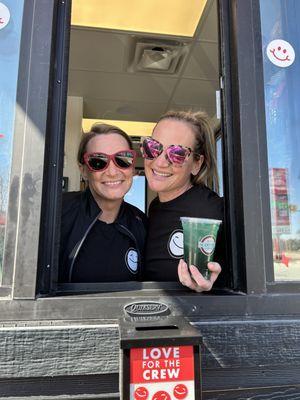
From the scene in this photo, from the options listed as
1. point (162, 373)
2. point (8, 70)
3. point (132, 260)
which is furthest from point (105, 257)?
point (162, 373)

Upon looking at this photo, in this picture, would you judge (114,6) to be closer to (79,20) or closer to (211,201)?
(79,20)

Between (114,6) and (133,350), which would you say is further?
(114,6)

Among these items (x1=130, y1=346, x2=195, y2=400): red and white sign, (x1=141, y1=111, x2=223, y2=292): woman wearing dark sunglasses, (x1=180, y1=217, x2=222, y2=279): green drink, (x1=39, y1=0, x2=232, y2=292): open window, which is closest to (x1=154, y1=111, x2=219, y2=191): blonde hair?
(x1=141, y1=111, x2=223, y2=292): woman wearing dark sunglasses

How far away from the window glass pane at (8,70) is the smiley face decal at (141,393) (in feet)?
2.60

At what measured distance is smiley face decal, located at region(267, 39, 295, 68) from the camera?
1.39 metres

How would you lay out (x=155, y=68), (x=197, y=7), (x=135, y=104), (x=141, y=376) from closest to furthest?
(x=141, y=376)
(x=197, y=7)
(x=155, y=68)
(x=135, y=104)

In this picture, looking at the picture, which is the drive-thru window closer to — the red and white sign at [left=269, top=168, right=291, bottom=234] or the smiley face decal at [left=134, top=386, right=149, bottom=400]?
the red and white sign at [left=269, top=168, right=291, bottom=234]

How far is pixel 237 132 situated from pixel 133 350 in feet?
2.96

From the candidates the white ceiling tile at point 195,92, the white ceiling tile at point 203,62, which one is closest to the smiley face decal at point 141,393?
the white ceiling tile at point 203,62

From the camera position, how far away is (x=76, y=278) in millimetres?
1542

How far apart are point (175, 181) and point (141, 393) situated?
120 centimetres

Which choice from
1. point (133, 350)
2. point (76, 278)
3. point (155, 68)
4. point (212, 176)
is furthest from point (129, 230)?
point (155, 68)

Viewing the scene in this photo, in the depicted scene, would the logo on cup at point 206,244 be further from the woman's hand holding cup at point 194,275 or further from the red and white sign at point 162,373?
the red and white sign at point 162,373

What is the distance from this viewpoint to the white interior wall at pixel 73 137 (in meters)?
4.40
